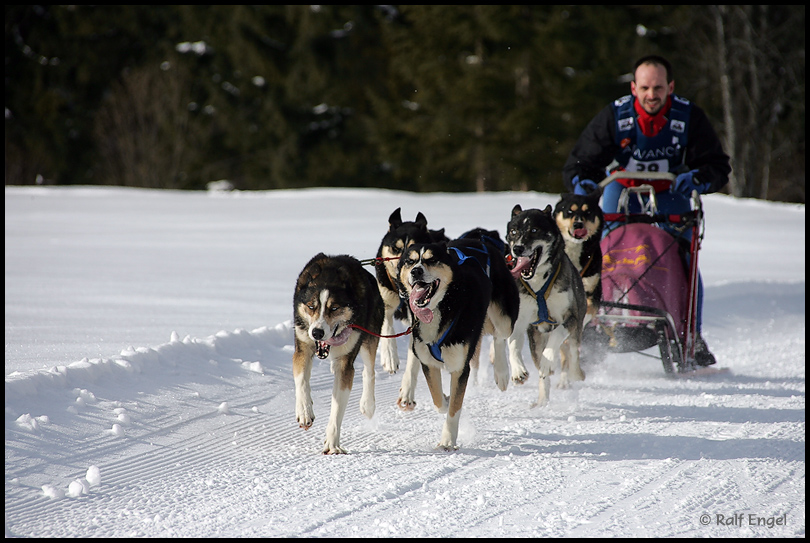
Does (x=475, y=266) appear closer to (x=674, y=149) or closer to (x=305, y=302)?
(x=305, y=302)

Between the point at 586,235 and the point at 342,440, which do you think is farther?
the point at 586,235

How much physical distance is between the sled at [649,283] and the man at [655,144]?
154mm

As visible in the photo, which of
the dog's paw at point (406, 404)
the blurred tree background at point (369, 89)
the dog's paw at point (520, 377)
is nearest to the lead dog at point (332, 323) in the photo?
the dog's paw at point (406, 404)

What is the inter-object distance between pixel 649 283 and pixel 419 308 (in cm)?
222

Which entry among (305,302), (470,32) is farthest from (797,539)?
(470,32)

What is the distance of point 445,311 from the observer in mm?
3551

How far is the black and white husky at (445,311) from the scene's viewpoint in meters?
3.45

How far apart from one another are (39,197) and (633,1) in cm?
1700

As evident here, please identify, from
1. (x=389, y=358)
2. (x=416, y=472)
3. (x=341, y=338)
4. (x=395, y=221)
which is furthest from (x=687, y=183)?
(x=416, y=472)

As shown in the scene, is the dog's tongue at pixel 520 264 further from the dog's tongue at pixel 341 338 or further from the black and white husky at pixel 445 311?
the dog's tongue at pixel 341 338

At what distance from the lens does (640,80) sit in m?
5.25

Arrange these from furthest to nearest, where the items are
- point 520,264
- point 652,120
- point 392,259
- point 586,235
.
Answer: point 652,120
point 586,235
point 520,264
point 392,259

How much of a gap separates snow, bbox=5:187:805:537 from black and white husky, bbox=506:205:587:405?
0.37 m

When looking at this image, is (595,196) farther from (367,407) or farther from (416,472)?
(416,472)
